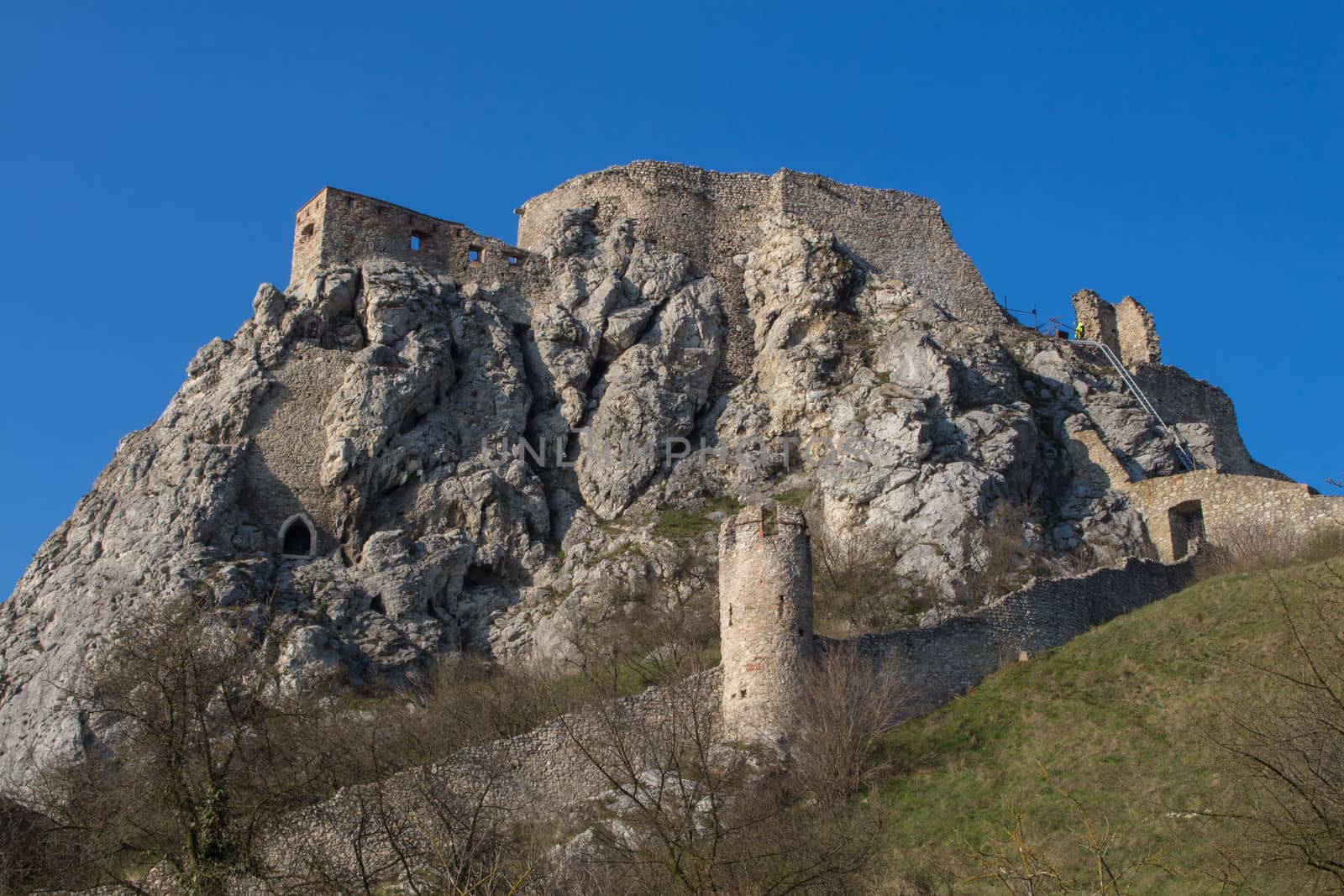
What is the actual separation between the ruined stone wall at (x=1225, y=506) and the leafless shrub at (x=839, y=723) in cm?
1323

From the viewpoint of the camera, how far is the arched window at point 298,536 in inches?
1471

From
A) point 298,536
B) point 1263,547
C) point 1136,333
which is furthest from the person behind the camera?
point 1136,333

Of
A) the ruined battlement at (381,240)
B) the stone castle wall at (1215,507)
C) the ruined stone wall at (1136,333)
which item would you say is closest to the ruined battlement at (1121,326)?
the ruined stone wall at (1136,333)

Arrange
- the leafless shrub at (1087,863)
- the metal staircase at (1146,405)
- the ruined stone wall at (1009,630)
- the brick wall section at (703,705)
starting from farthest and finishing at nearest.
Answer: the metal staircase at (1146,405)
the ruined stone wall at (1009,630)
the brick wall section at (703,705)
the leafless shrub at (1087,863)

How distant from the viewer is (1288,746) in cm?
1662

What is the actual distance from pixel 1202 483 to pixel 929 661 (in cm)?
1255

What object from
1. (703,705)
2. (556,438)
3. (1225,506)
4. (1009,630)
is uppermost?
(556,438)

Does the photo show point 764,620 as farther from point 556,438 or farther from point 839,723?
point 556,438

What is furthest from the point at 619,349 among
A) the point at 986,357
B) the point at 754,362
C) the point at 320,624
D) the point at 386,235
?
the point at 320,624

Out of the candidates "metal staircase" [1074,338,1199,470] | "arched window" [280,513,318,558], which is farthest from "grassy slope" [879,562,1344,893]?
"arched window" [280,513,318,558]

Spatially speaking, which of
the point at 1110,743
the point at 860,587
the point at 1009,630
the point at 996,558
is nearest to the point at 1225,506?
the point at 996,558

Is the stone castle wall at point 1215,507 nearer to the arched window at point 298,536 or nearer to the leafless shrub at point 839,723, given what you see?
the leafless shrub at point 839,723

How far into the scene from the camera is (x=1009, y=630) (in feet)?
97.2

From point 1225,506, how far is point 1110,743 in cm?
1316
